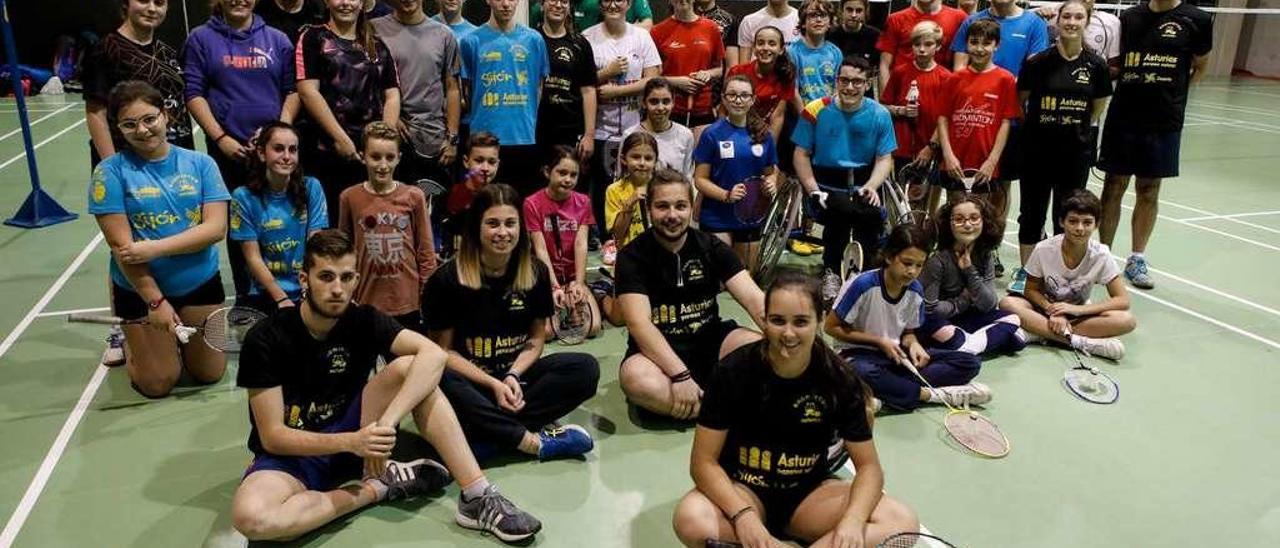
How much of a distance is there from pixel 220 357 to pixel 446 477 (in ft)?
6.33

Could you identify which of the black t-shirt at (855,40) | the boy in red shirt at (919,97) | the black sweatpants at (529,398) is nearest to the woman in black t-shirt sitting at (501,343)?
the black sweatpants at (529,398)

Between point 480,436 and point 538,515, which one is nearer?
point 538,515

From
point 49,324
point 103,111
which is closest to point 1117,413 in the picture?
point 103,111

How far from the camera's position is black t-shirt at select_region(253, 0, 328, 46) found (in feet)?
20.0

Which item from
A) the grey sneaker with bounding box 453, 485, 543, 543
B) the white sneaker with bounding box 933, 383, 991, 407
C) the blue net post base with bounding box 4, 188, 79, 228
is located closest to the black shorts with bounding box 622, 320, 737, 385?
the white sneaker with bounding box 933, 383, 991, 407

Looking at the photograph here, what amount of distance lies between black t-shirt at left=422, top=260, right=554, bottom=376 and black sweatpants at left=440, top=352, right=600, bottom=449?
18 cm

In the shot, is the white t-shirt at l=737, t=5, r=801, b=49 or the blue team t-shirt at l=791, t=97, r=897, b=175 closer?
the blue team t-shirt at l=791, t=97, r=897, b=175

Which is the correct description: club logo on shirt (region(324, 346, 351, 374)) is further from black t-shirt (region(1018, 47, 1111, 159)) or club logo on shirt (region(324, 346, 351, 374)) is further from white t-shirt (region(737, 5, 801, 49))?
black t-shirt (region(1018, 47, 1111, 159))

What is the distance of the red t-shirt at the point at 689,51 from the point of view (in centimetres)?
760

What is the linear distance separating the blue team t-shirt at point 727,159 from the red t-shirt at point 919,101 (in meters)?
1.21

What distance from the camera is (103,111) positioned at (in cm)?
521

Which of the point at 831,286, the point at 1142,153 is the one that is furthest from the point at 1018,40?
the point at 831,286

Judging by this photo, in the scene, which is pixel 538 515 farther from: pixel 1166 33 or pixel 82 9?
pixel 82 9

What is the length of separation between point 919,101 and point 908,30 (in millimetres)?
950
